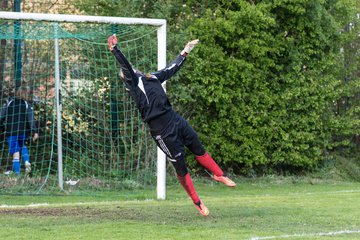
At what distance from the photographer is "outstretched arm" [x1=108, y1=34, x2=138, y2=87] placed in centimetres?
1076

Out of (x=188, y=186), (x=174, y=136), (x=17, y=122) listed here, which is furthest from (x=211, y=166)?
(x=17, y=122)

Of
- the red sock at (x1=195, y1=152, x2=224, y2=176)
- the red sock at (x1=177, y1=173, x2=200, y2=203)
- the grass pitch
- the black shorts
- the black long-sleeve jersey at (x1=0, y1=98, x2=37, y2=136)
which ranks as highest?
the black long-sleeve jersey at (x1=0, y1=98, x2=37, y2=136)

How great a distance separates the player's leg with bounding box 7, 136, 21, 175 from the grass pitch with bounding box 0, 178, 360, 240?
123 centimetres

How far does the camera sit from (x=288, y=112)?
19656 mm

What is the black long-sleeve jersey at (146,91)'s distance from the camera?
1070 centimetres

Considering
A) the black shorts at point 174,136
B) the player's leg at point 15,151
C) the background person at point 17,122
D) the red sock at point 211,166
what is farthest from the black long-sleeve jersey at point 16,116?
the red sock at point 211,166

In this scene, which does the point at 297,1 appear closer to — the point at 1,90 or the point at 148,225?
the point at 1,90

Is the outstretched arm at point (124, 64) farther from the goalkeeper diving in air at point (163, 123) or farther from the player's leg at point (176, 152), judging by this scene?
the player's leg at point (176, 152)

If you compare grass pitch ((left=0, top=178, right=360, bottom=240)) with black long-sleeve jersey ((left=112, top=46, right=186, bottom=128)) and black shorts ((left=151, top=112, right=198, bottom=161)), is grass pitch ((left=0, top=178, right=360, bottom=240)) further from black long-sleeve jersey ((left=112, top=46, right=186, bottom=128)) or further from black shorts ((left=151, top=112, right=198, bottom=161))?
black long-sleeve jersey ((left=112, top=46, right=186, bottom=128))

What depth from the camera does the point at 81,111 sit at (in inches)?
669

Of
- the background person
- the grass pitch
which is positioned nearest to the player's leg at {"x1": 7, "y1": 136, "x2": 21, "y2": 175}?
the background person

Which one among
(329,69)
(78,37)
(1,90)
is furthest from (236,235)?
(329,69)

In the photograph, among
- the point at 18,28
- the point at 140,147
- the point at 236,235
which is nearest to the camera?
the point at 236,235

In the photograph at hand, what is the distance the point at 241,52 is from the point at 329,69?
10.0 ft
